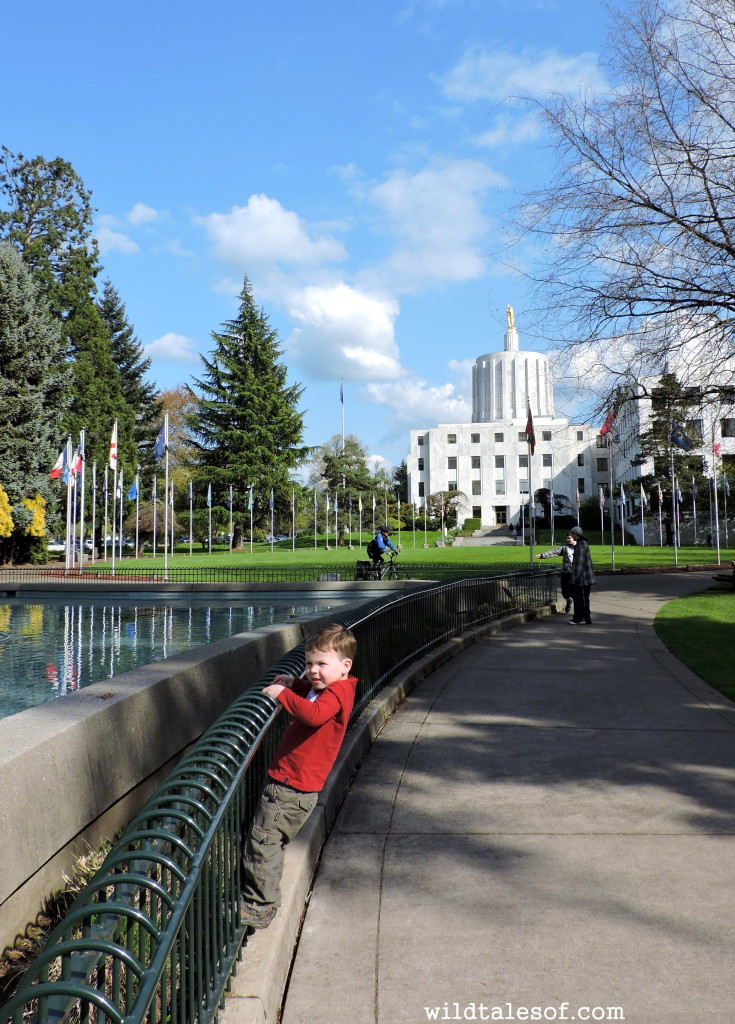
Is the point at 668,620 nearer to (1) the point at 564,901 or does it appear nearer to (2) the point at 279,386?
(1) the point at 564,901

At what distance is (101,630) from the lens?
16500 millimetres

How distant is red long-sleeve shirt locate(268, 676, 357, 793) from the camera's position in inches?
144

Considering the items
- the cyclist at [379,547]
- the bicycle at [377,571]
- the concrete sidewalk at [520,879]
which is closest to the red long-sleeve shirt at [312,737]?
the concrete sidewalk at [520,879]

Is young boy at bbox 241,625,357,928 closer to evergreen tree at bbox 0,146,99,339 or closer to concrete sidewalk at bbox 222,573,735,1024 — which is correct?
concrete sidewalk at bbox 222,573,735,1024

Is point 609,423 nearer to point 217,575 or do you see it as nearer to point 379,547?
point 379,547

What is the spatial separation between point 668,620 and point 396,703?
995cm

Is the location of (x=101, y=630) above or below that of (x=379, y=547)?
below

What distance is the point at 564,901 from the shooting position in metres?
4.24

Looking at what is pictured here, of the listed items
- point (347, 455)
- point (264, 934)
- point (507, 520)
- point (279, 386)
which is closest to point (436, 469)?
point (507, 520)

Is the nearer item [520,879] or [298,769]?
[298,769]

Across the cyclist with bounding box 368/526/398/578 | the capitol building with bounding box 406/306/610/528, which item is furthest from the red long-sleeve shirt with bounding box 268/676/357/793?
the capitol building with bounding box 406/306/610/528

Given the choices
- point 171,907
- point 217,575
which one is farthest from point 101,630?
point 217,575

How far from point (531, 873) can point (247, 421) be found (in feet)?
209

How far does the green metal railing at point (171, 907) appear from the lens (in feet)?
6.56
